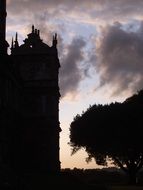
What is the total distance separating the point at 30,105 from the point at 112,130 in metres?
13.8

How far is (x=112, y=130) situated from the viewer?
3091 inches

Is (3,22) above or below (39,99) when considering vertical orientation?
above

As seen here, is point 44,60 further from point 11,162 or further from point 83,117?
point 11,162

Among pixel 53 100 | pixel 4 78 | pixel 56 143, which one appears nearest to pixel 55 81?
pixel 53 100

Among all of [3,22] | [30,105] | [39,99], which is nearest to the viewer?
[3,22]

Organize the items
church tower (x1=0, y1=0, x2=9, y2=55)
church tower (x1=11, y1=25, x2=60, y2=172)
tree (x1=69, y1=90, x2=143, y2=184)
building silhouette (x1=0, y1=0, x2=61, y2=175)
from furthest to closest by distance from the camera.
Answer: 1. tree (x1=69, y1=90, x2=143, y2=184)
2. church tower (x1=11, y1=25, x2=60, y2=172)
3. building silhouette (x1=0, y1=0, x2=61, y2=175)
4. church tower (x1=0, y1=0, x2=9, y2=55)

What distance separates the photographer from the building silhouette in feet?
187

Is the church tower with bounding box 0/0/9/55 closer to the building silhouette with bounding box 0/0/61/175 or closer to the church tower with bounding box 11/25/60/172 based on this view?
the building silhouette with bounding box 0/0/61/175

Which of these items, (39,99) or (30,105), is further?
(39,99)

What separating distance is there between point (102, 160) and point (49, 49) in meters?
22.7

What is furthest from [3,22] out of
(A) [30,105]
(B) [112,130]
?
(B) [112,130]

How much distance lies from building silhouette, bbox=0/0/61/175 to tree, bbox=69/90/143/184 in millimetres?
7570

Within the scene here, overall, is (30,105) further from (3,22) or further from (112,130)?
(3,22)

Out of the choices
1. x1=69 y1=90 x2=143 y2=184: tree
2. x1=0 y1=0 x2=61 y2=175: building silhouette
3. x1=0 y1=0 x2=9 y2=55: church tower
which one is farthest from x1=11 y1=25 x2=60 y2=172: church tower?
x1=0 y1=0 x2=9 y2=55: church tower
